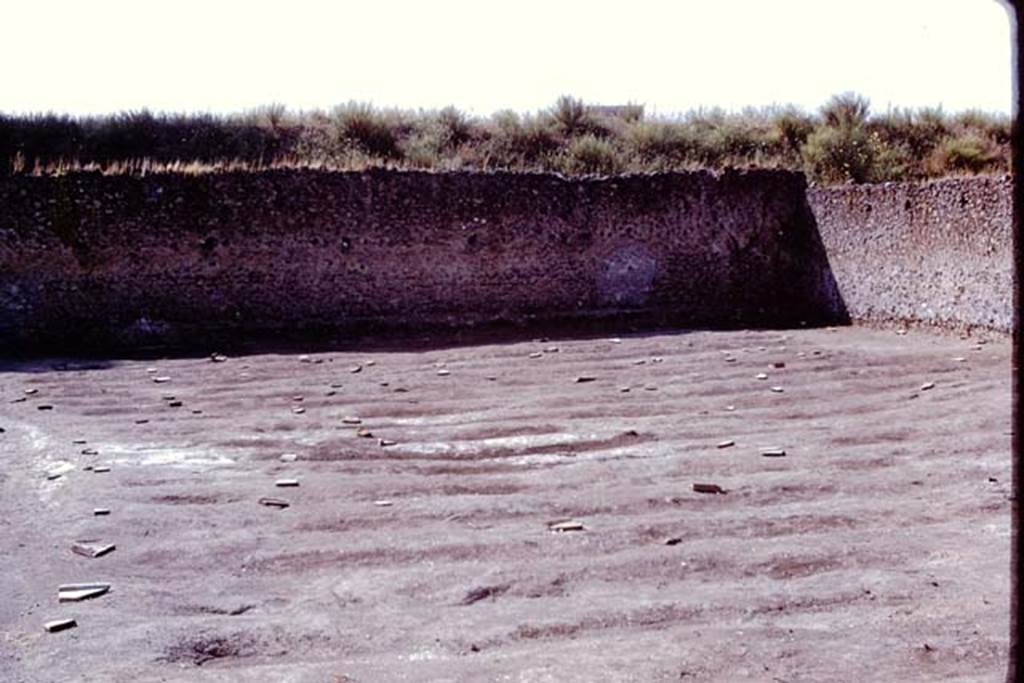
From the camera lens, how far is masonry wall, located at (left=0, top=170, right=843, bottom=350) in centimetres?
1305

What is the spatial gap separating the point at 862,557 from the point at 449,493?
7.16 feet

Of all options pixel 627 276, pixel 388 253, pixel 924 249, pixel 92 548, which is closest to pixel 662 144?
pixel 627 276

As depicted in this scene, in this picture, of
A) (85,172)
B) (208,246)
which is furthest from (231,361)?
(85,172)

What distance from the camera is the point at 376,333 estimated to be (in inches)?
533

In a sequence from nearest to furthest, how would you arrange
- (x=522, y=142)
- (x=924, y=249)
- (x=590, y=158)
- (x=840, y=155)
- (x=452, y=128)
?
(x=924, y=249) → (x=840, y=155) → (x=590, y=158) → (x=522, y=142) → (x=452, y=128)

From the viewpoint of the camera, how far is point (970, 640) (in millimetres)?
3502

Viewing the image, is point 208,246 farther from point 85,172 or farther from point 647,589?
point 647,589

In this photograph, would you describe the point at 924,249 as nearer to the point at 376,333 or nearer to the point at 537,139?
the point at 376,333

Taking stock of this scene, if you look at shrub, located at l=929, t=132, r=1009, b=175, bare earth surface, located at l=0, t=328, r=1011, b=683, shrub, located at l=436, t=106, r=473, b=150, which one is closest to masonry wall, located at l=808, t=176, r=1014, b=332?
bare earth surface, located at l=0, t=328, r=1011, b=683

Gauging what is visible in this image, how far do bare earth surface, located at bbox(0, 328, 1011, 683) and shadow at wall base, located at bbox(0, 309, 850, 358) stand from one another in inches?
131

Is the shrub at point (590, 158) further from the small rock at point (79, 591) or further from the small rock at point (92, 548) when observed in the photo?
the small rock at point (79, 591)

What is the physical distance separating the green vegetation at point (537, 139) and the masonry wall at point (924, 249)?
561cm

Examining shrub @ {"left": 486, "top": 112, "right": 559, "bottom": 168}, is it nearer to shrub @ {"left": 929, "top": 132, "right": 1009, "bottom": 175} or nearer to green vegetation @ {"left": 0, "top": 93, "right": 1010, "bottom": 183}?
green vegetation @ {"left": 0, "top": 93, "right": 1010, "bottom": 183}

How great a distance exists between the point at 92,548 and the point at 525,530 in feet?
6.18
